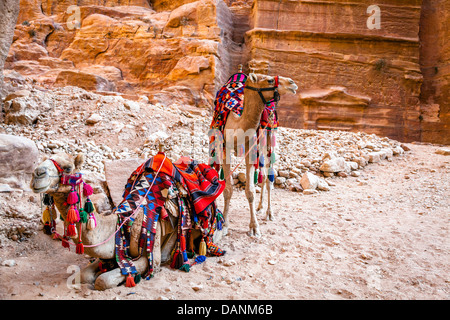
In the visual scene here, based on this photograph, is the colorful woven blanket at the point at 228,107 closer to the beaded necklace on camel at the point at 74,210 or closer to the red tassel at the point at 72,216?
the beaded necklace on camel at the point at 74,210

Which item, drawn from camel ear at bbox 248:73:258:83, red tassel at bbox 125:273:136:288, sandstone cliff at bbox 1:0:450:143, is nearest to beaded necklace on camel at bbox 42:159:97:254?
red tassel at bbox 125:273:136:288

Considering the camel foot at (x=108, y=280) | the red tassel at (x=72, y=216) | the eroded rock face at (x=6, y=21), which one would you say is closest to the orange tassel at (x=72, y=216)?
the red tassel at (x=72, y=216)

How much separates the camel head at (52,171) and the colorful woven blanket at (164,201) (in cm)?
61

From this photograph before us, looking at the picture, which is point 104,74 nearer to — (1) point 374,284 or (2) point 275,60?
(2) point 275,60

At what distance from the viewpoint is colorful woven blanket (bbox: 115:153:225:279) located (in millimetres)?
2602

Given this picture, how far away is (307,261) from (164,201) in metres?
1.68

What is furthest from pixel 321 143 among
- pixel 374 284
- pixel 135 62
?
pixel 135 62

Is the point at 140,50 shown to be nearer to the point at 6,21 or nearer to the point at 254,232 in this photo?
the point at 6,21

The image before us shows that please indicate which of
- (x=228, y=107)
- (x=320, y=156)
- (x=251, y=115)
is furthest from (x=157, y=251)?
(x=320, y=156)

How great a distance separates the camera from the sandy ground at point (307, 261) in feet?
8.21

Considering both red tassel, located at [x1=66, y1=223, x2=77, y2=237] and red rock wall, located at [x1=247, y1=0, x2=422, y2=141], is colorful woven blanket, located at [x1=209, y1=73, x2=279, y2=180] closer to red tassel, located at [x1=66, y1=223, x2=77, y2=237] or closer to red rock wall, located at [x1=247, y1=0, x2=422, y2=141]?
red tassel, located at [x1=66, y1=223, x2=77, y2=237]

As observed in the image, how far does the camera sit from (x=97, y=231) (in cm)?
242

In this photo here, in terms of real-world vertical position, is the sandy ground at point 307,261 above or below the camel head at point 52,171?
below

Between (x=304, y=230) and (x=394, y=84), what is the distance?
41.4ft
